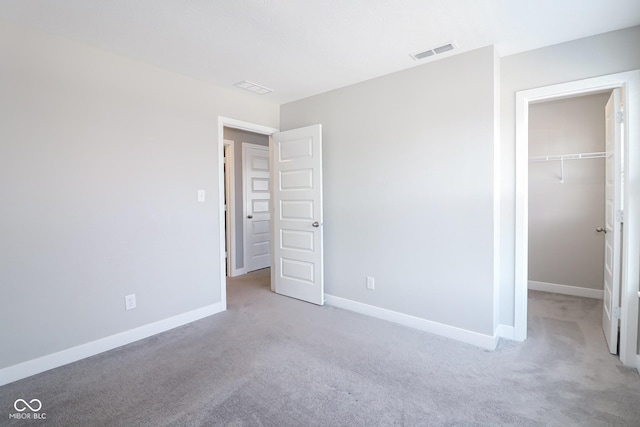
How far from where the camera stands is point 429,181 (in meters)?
2.86

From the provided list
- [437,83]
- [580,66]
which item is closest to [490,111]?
[437,83]

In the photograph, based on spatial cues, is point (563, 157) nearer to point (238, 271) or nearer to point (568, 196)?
point (568, 196)

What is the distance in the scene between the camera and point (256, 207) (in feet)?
17.4

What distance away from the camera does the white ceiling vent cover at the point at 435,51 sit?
250cm

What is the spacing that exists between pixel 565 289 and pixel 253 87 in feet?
→ 14.9

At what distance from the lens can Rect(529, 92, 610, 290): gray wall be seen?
3662 mm

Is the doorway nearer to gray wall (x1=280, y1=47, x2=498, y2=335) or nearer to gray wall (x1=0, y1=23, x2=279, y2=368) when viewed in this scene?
gray wall (x1=280, y1=47, x2=498, y2=335)

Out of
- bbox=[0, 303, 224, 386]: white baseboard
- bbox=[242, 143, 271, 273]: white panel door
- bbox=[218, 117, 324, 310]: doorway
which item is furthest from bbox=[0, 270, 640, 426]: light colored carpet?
bbox=[242, 143, 271, 273]: white panel door

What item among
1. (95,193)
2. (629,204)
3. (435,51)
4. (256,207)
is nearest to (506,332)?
(629,204)

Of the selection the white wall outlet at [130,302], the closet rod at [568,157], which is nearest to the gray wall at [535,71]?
the closet rod at [568,157]

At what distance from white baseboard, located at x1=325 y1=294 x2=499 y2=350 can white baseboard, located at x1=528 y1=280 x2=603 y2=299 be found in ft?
6.29

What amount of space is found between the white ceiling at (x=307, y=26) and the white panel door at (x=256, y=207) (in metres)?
2.38

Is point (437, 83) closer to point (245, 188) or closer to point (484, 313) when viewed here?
point (484, 313)

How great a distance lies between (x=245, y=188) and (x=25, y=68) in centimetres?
313
